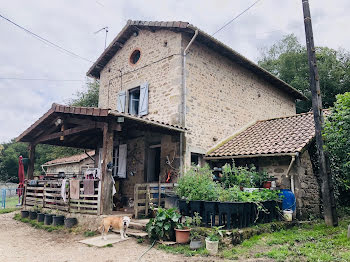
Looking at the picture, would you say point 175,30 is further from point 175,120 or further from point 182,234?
point 182,234

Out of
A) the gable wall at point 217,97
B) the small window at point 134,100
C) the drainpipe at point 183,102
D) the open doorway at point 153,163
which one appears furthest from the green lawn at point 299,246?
the small window at point 134,100

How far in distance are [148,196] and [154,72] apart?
477cm

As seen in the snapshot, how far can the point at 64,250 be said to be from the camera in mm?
5605

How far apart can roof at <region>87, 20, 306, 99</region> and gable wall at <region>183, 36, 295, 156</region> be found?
260 millimetres

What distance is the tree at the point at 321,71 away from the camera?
1888 cm

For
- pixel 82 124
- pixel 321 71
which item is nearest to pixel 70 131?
pixel 82 124

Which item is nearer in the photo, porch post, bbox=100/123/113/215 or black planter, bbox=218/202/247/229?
black planter, bbox=218/202/247/229

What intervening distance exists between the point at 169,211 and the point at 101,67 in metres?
9.04

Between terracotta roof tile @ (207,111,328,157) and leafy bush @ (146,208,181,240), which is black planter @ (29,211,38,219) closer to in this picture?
leafy bush @ (146,208,181,240)

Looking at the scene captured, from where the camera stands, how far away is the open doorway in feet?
33.2

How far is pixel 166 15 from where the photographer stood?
416 inches

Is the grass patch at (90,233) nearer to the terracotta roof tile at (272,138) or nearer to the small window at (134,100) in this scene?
the terracotta roof tile at (272,138)

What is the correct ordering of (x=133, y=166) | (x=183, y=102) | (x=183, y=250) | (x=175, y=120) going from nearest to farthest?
(x=183, y=250) → (x=175, y=120) → (x=183, y=102) → (x=133, y=166)

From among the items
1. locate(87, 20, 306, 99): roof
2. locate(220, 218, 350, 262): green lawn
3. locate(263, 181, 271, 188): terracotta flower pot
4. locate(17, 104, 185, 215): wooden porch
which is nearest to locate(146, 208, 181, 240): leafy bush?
locate(220, 218, 350, 262): green lawn
